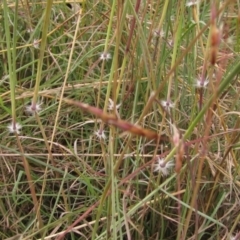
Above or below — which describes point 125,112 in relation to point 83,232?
above

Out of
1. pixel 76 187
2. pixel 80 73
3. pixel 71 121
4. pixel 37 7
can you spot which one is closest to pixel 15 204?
pixel 76 187

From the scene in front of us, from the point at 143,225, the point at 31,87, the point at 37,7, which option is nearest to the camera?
the point at 143,225

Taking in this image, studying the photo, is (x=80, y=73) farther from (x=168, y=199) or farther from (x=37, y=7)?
(x=168, y=199)

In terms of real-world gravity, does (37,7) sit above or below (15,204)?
above

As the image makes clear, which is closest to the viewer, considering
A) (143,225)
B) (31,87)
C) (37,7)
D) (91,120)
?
(143,225)

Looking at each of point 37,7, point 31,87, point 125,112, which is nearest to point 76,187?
point 125,112

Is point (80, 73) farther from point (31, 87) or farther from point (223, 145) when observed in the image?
point (223, 145)

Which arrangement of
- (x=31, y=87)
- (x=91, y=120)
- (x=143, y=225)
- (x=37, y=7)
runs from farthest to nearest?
1. (x=37, y=7)
2. (x=31, y=87)
3. (x=91, y=120)
4. (x=143, y=225)

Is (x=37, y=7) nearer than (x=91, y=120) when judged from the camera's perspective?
No

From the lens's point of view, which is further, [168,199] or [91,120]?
[91,120]
